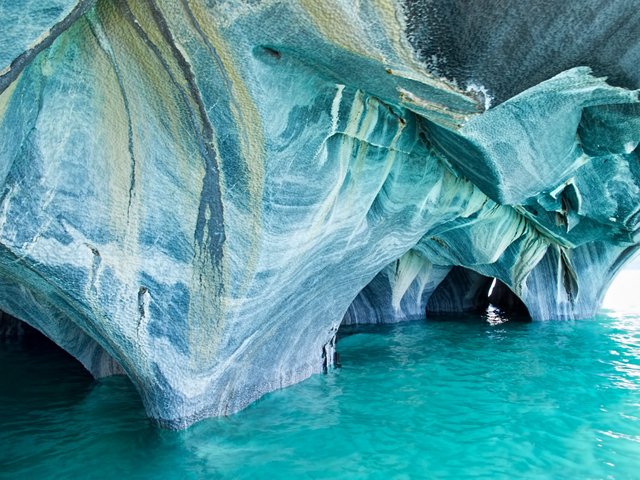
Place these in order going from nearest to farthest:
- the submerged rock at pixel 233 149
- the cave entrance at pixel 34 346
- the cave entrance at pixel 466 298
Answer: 1. the submerged rock at pixel 233 149
2. the cave entrance at pixel 34 346
3. the cave entrance at pixel 466 298

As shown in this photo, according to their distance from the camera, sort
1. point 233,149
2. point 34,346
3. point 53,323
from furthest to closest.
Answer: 1. point 34,346
2. point 53,323
3. point 233,149

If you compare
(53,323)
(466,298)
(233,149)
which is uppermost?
(233,149)

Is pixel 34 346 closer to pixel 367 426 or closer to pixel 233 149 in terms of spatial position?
pixel 367 426

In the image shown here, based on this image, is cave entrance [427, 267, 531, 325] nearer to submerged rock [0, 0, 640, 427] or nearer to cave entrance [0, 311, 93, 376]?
cave entrance [0, 311, 93, 376]

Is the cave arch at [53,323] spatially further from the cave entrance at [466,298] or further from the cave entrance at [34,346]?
the cave entrance at [466,298]

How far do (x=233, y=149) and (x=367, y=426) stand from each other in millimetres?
3048

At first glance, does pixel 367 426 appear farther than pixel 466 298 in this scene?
No

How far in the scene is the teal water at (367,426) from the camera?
13.7 feet

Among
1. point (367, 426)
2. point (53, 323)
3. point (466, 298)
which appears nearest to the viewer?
point (367, 426)

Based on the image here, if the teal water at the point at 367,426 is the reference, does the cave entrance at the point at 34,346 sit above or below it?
above

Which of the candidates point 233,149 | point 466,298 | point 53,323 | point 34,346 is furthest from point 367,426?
point 466,298

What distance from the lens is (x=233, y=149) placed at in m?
3.85

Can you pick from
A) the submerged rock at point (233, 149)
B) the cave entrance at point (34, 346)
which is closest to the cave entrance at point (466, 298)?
the cave entrance at point (34, 346)

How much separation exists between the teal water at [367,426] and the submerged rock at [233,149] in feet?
1.84
